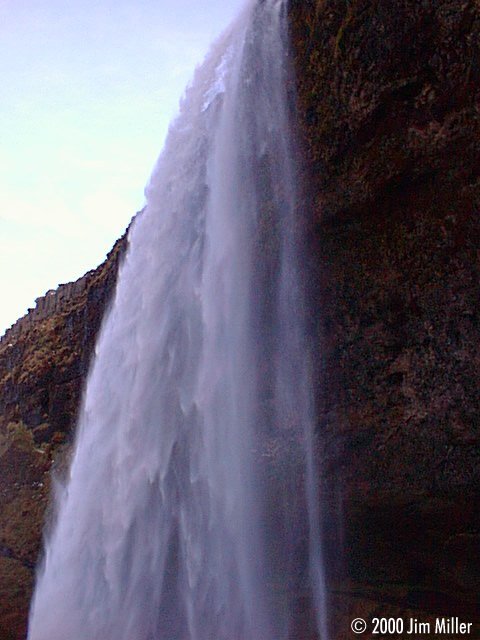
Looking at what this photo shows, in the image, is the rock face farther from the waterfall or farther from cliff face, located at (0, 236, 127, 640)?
cliff face, located at (0, 236, 127, 640)

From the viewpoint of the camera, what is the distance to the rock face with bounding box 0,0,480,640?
8305mm

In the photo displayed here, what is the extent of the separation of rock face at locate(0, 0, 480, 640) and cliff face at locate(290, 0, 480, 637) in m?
0.02

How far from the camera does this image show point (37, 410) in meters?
18.1

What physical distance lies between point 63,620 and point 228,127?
915 cm

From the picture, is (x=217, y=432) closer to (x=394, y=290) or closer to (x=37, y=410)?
(x=394, y=290)

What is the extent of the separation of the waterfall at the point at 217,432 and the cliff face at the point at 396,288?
1.86 ft

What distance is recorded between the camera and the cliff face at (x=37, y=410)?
47.1ft

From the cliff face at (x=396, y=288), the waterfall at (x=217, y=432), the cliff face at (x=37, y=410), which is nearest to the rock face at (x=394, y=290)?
the cliff face at (x=396, y=288)

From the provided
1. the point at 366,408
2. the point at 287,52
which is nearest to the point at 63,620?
the point at 366,408

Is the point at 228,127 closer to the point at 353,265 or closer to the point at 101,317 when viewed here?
the point at 353,265

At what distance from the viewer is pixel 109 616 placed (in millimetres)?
9797

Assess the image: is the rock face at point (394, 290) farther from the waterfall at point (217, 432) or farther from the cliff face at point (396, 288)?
the waterfall at point (217, 432)

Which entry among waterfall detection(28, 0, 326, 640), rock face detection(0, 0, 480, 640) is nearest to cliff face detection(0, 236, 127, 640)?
waterfall detection(28, 0, 326, 640)

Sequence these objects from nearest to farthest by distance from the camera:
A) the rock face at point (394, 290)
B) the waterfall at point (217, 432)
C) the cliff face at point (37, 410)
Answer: the rock face at point (394, 290) < the waterfall at point (217, 432) < the cliff face at point (37, 410)
